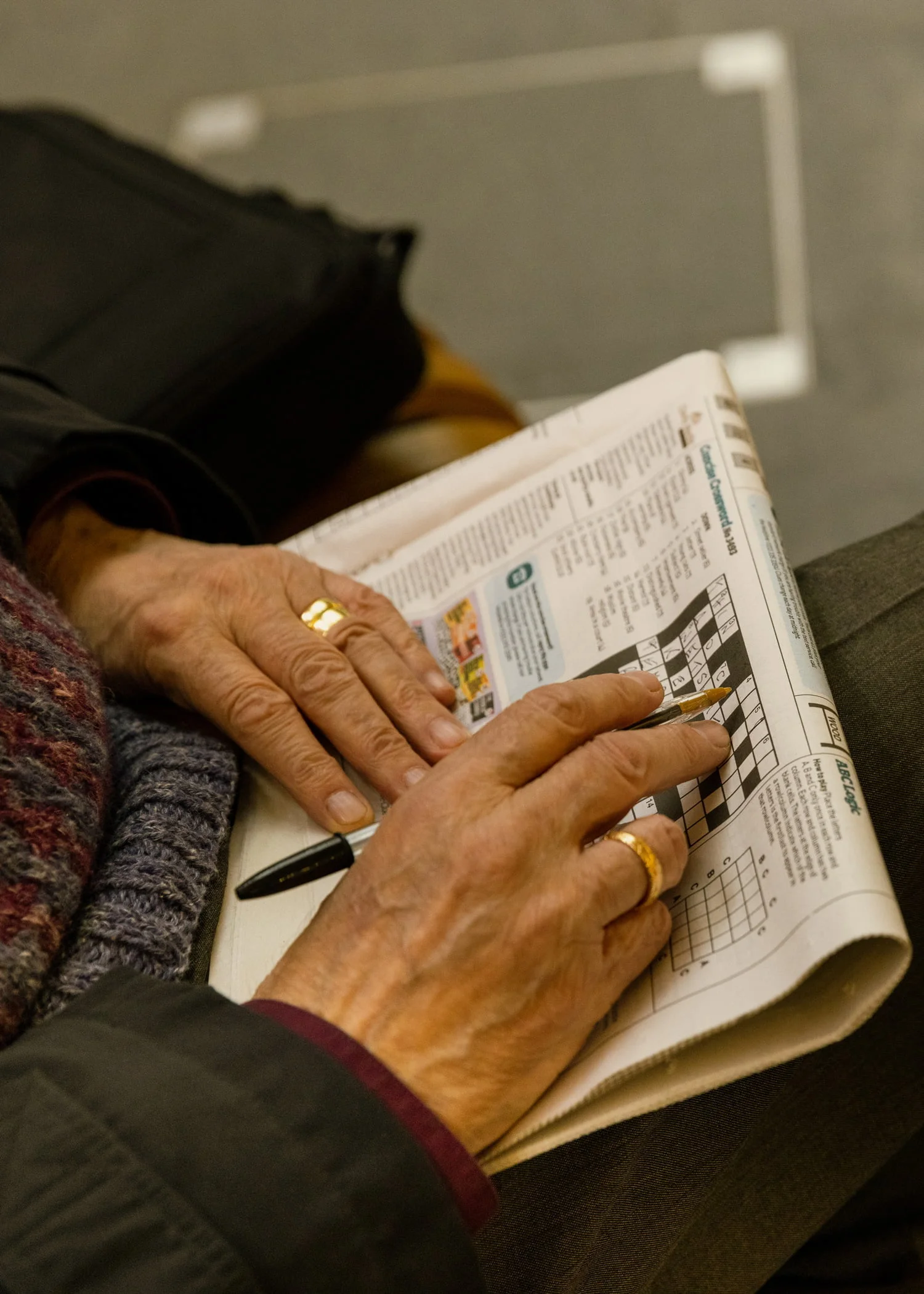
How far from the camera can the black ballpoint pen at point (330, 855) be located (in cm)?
54

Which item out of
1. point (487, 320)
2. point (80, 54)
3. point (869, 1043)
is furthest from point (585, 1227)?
point (80, 54)

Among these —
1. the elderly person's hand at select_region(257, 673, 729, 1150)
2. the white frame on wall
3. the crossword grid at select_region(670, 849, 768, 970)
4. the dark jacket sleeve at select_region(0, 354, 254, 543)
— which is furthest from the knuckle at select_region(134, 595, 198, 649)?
the white frame on wall

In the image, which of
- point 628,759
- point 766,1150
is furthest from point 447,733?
point 766,1150

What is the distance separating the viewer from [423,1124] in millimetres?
454

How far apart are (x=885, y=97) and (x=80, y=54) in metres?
1.32

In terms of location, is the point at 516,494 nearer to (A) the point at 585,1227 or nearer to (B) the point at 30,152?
(A) the point at 585,1227

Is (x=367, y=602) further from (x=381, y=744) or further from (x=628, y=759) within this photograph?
(x=628, y=759)

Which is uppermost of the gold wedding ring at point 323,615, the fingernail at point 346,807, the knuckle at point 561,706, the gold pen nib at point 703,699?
the knuckle at point 561,706

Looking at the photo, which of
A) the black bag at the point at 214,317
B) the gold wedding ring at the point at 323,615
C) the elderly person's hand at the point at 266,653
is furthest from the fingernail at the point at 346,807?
the black bag at the point at 214,317

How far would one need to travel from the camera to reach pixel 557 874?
48 cm

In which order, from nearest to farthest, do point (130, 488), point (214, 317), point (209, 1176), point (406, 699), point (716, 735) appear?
point (209, 1176), point (716, 735), point (406, 699), point (130, 488), point (214, 317)

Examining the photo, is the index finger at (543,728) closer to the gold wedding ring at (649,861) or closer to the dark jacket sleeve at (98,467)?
the gold wedding ring at (649,861)

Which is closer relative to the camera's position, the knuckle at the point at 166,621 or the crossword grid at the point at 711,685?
the crossword grid at the point at 711,685

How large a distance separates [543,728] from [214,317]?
1.72 ft
